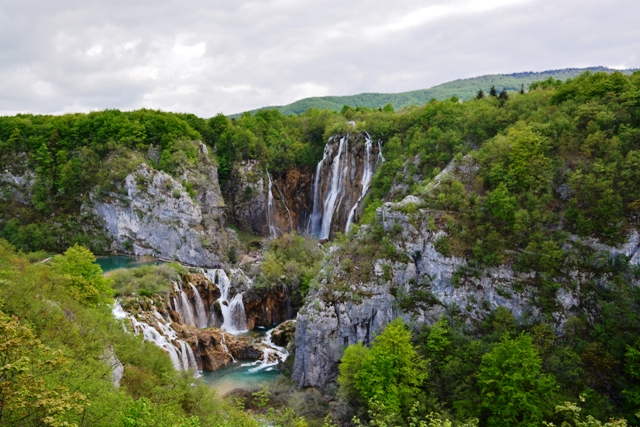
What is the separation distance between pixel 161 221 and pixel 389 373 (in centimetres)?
3954

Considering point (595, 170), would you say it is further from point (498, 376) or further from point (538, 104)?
point (498, 376)

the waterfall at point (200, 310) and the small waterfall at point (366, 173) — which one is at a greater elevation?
the small waterfall at point (366, 173)

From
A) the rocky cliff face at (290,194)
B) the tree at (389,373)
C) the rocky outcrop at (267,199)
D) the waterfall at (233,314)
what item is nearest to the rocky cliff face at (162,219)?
the rocky outcrop at (267,199)

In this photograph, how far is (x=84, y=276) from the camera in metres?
25.9

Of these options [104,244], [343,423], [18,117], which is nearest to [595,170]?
[343,423]

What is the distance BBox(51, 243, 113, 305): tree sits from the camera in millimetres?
23672

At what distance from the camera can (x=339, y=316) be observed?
27.0 meters

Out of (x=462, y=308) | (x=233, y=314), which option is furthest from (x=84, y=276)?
(x=462, y=308)

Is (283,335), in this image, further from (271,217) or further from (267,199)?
(267,199)

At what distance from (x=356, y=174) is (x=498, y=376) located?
35168mm

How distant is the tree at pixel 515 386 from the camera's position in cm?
1969

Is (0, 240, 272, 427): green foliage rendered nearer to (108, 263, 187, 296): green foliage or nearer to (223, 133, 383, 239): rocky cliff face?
(108, 263, 187, 296): green foliage

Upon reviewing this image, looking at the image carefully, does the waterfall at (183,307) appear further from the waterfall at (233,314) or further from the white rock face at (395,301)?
the white rock face at (395,301)

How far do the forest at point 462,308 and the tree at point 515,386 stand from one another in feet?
0.32
